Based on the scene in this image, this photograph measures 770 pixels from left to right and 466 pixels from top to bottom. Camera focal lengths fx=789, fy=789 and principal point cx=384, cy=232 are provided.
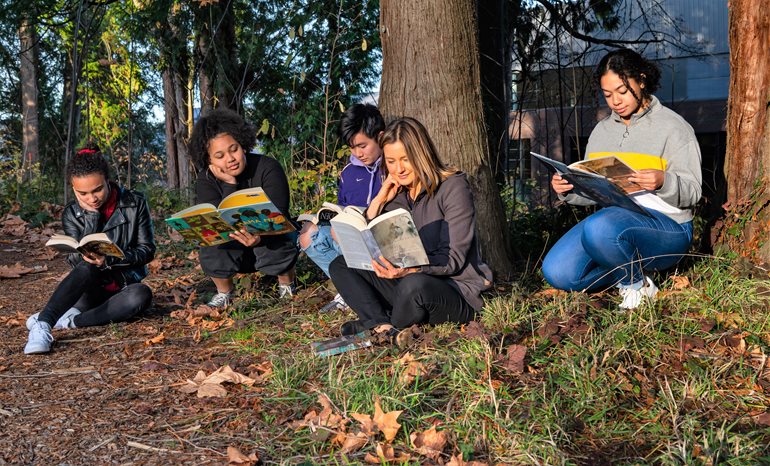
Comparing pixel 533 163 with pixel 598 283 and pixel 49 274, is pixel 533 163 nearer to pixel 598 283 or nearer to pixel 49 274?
pixel 49 274

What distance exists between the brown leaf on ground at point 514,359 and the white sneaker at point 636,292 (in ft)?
3.14

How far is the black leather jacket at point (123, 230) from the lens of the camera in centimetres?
496

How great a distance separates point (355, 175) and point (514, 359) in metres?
Answer: 2.21

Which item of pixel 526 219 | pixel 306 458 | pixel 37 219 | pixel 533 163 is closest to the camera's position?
pixel 306 458

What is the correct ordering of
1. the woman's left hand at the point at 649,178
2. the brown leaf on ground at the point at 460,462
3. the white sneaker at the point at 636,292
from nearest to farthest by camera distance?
the brown leaf on ground at the point at 460,462 → the woman's left hand at the point at 649,178 → the white sneaker at the point at 636,292

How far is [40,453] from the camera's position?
3027mm

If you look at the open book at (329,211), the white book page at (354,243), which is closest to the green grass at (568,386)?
the white book page at (354,243)

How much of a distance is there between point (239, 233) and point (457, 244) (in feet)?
5.38

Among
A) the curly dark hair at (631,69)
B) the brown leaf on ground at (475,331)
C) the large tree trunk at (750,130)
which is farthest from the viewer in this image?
the large tree trunk at (750,130)

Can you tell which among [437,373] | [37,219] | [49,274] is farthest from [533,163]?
[437,373]

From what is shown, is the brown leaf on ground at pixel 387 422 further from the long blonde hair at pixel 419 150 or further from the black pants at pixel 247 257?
the black pants at pixel 247 257

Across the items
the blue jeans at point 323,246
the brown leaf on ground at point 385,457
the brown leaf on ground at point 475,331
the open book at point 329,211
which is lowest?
the brown leaf on ground at point 385,457

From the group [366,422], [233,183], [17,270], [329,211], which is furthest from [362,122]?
[17,270]

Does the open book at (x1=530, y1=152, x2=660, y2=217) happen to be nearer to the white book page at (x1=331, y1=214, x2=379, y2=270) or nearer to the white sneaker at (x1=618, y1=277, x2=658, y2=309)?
the white sneaker at (x1=618, y1=277, x2=658, y2=309)
